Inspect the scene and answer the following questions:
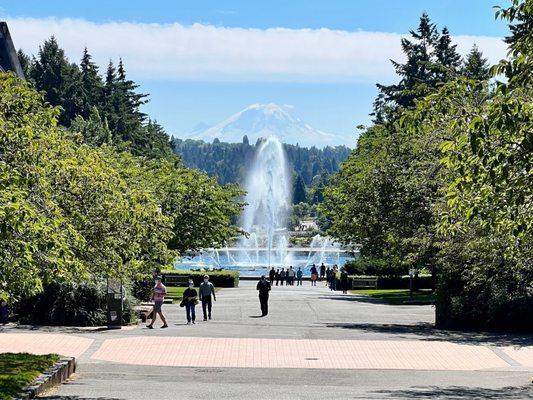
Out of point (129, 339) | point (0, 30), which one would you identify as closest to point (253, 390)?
point (129, 339)

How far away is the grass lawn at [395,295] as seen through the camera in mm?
50781

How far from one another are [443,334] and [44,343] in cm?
1169

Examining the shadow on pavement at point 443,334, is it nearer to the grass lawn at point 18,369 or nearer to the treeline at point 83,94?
the grass lawn at point 18,369

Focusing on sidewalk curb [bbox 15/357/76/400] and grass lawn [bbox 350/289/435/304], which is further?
grass lawn [bbox 350/289/435/304]

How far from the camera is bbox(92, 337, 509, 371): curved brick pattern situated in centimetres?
2406

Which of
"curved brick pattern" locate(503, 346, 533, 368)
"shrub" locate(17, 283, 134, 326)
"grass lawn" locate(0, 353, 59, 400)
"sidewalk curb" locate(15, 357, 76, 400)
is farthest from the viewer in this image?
"shrub" locate(17, 283, 134, 326)

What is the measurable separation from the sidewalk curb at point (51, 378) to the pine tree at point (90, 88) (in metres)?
91.0

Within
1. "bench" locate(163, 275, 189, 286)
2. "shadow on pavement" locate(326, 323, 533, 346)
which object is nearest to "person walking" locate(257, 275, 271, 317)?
"shadow on pavement" locate(326, 323, 533, 346)

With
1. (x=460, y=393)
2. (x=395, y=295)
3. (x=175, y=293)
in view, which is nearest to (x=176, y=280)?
(x=175, y=293)

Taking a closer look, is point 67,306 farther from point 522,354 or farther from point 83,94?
point 83,94

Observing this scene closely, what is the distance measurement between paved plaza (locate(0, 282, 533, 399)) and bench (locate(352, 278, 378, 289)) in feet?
87.4

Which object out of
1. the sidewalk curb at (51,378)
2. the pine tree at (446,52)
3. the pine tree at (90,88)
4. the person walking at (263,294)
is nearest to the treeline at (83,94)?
the pine tree at (90,88)

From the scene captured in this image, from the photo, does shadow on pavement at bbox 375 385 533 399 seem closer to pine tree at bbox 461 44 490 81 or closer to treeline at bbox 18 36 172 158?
pine tree at bbox 461 44 490 81

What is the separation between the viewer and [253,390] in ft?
63.2
